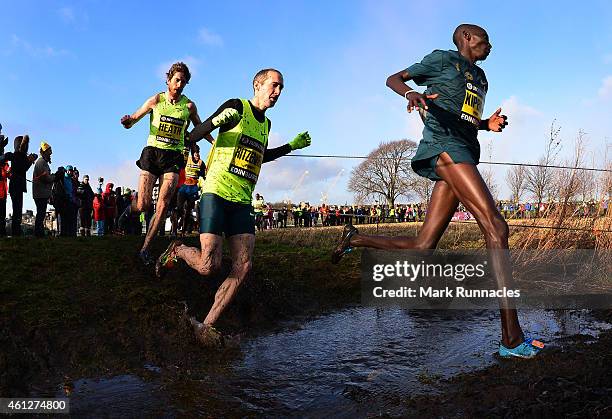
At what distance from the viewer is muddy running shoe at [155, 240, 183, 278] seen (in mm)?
4866

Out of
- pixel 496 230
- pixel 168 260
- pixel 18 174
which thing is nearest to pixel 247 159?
pixel 168 260

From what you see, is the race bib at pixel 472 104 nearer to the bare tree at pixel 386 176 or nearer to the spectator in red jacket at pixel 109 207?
the spectator in red jacket at pixel 109 207

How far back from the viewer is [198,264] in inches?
166

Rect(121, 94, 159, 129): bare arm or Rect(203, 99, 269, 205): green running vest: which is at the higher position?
Rect(121, 94, 159, 129): bare arm

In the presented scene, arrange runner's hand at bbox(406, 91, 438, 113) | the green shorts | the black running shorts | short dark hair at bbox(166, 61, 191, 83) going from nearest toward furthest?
runner's hand at bbox(406, 91, 438, 113) → the green shorts → short dark hair at bbox(166, 61, 191, 83) → the black running shorts

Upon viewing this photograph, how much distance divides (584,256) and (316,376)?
633cm

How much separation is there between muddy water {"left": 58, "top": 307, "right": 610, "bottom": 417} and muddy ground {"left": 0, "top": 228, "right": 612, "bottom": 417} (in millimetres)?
251

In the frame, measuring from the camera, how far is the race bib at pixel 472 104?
3.88 m

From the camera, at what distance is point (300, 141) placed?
486 centimetres

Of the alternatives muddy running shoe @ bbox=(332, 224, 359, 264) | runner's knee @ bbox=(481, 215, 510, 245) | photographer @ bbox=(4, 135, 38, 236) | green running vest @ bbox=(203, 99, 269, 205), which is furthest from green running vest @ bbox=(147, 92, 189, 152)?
photographer @ bbox=(4, 135, 38, 236)

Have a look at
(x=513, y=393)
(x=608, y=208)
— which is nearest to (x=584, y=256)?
(x=608, y=208)

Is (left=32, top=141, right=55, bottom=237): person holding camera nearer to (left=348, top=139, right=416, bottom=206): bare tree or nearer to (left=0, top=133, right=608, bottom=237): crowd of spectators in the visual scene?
(left=0, top=133, right=608, bottom=237): crowd of spectators

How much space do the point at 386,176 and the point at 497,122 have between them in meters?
50.2

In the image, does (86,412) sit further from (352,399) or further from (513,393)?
(513,393)
